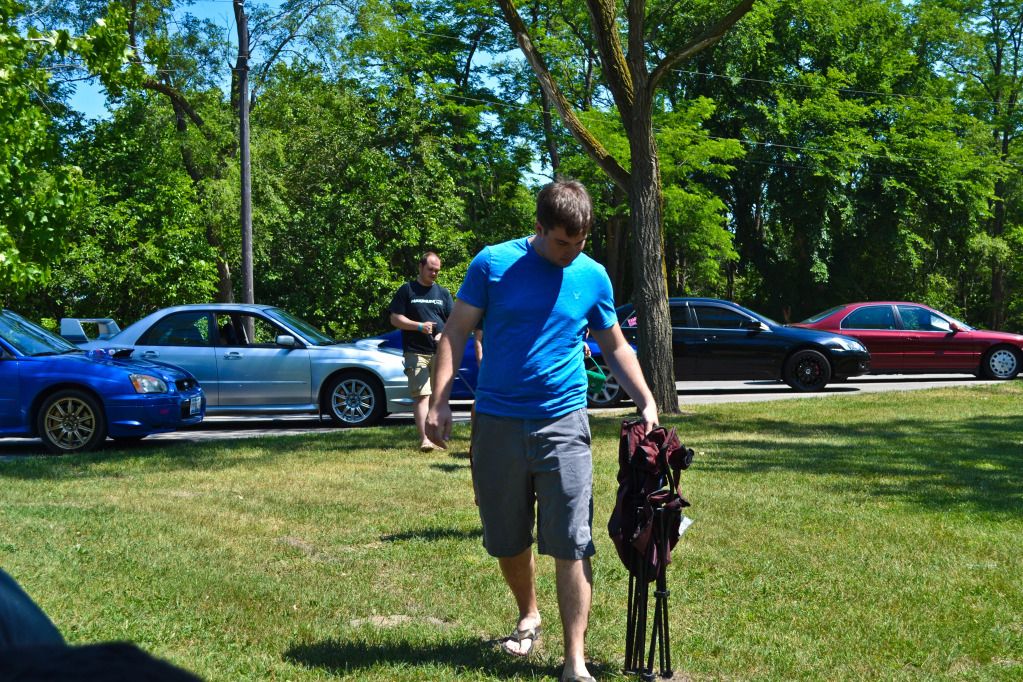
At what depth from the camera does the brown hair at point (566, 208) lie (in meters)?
4.31

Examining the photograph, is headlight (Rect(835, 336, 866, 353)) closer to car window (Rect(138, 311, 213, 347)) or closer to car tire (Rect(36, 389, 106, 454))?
car window (Rect(138, 311, 213, 347))

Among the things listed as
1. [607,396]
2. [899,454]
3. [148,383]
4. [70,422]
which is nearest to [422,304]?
[148,383]

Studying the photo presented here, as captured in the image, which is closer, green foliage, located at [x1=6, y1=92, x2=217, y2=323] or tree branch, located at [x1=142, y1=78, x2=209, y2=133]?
green foliage, located at [x1=6, y1=92, x2=217, y2=323]

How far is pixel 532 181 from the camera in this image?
36438mm

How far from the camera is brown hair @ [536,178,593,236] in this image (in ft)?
14.1

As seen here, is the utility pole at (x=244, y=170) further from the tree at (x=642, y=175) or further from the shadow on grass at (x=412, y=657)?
the shadow on grass at (x=412, y=657)

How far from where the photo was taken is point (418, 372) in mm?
10922

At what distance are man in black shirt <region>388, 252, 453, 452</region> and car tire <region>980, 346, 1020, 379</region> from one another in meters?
14.7

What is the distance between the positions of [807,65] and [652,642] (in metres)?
38.2

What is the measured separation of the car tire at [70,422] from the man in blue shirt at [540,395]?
8547 millimetres

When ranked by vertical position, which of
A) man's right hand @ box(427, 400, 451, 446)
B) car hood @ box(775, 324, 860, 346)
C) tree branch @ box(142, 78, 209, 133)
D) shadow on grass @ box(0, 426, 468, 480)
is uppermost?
tree branch @ box(142, 78, 209, 133)

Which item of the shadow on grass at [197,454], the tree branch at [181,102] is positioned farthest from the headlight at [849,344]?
the tree branch at [181,102]

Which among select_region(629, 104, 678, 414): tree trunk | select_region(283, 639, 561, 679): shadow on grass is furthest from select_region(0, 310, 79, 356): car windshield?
select_region(283, 639, 561, 679): shadow on grass

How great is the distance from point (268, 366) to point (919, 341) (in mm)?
12875
